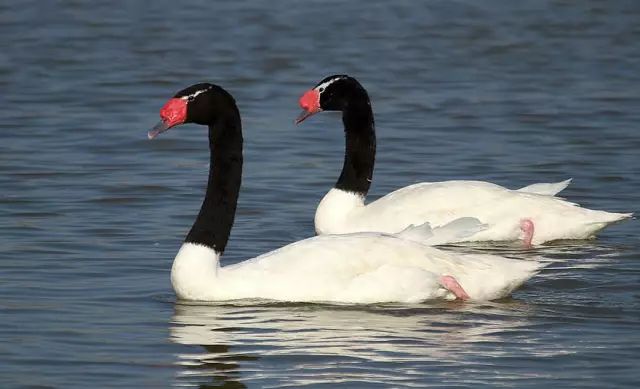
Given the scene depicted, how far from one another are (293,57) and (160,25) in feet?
11.2

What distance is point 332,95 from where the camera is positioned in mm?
14016

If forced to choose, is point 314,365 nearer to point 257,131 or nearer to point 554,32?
point 257,131

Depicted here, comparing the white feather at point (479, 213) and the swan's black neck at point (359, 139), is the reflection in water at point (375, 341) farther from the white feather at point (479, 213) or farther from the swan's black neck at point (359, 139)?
the swan's black neck at point (359, 139)

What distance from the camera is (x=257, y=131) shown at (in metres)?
18.2

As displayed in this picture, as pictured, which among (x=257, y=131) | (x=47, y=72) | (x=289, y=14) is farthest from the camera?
(x=289, y=14)

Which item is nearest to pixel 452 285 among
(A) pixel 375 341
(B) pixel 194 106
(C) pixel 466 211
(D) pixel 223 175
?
(A) pixel 375 341

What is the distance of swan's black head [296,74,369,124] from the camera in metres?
13.9

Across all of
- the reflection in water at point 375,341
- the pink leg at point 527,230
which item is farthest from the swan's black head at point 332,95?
the reflection in water at point 375,341

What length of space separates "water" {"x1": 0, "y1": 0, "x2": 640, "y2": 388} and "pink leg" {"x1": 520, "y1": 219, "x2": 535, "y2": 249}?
127 millimetres

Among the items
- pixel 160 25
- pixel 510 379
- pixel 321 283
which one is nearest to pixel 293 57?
pixel 160 25

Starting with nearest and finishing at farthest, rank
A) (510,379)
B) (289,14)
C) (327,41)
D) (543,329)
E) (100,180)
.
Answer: (510,379) → (543,329) → (100,180) → (327,41) → (289,14)

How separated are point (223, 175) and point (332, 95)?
315 centimetres

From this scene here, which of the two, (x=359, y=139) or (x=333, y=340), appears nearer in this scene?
(x=333, y=340)

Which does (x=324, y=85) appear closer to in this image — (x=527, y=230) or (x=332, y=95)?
(x=332, y=95)
